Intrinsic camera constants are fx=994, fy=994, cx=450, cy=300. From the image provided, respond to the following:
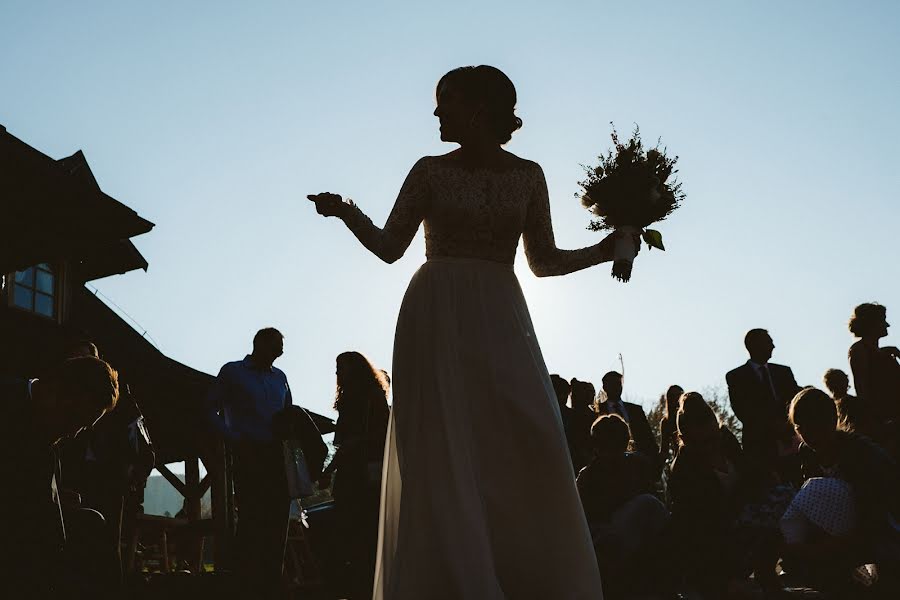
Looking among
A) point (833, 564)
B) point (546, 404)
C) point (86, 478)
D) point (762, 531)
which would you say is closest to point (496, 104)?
point (546, 404)

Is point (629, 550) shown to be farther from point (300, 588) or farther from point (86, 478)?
point (300, 588)

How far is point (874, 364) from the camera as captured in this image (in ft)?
27.6

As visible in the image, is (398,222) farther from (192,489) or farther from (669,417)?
(192,489)

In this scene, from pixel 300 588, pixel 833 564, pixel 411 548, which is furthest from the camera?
pixel 300 588

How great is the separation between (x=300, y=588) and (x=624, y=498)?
344 inches

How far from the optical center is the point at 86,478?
7.73m

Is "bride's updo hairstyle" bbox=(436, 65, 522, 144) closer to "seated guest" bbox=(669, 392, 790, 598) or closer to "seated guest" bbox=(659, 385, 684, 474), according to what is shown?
"seated guest" bbox=(669, 392, 790, 598)

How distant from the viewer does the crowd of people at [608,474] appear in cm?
418

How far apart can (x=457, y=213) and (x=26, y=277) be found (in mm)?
15379

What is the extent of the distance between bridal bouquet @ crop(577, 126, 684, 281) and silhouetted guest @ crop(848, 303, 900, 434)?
4.53m

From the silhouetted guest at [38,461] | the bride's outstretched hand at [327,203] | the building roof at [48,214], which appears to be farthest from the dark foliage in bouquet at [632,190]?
the building roof at [48,214]

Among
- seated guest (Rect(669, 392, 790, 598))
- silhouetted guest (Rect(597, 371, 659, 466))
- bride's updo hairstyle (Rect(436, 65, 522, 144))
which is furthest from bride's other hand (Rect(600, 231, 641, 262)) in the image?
silhouetted guest (Rect(597, 371, 659, 466))

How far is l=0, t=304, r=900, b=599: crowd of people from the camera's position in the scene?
4.18 metres

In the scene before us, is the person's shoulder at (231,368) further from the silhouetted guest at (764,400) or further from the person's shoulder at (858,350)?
the person's shoulder at (858,350)
